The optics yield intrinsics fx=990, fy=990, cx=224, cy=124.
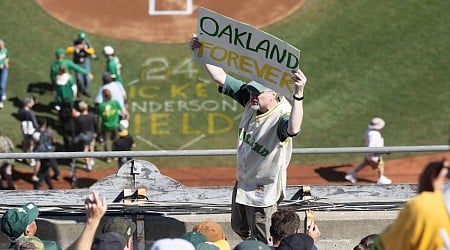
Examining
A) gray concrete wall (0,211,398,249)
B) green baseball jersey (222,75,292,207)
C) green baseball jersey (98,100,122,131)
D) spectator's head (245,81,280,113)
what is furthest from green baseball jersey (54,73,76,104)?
spectator's head (245,81,280,113)

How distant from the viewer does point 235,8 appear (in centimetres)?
2267

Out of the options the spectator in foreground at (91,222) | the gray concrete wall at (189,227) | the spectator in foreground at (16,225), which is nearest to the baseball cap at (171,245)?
the spectator in foreground at (91,222)

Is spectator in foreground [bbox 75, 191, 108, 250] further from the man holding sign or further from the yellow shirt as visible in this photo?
the man holding sign

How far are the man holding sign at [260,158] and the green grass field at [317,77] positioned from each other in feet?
31.0

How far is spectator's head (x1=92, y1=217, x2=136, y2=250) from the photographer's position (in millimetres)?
6715

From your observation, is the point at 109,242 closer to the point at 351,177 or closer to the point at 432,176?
the point at 432,176

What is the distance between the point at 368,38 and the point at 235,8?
3.20 m

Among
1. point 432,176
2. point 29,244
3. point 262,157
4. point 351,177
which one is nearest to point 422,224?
point 432,176

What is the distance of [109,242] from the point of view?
674 centimetres

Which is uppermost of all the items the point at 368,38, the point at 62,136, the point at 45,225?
the point at 368,38

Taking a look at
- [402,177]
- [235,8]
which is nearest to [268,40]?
[402,177]

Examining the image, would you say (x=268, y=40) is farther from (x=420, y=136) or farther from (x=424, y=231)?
(x=420, y=136)

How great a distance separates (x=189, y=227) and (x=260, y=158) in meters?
1.08

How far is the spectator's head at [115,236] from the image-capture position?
671 cm
